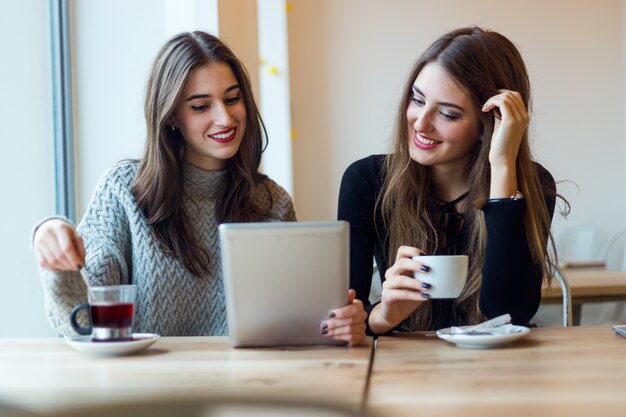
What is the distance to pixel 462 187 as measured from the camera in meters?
2.02

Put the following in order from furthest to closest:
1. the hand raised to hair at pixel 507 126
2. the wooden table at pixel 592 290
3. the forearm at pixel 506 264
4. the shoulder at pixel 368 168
→ the wooden table at pixel 592 290
the shoulder at pixel 368 168
the hand raised to hair at pixel 507 126
the forearm at pixel 506 264

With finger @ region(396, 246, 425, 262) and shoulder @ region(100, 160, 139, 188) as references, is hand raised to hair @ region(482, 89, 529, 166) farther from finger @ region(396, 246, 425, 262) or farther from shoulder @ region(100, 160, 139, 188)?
shoulder @ region(100, 160, 139, 188)

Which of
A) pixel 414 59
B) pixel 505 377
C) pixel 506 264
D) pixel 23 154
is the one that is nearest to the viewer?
pixel 505 377

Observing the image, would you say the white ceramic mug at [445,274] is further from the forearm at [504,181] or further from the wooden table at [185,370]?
the forearm at [504,181]

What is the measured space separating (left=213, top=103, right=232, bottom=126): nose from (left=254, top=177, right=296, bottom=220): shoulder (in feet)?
0.63

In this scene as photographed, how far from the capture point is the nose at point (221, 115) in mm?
1952

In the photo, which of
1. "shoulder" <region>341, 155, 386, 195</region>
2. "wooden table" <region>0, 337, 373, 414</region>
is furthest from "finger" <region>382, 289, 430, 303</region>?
"shoulder" <region>341, 155, 386, 195</region>

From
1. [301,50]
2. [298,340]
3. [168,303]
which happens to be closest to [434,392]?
[298,340]

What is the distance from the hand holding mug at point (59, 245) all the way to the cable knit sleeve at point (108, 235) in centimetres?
19

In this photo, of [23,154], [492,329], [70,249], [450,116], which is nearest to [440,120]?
[450,116]

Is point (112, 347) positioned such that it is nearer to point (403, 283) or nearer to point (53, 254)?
point (53, 254)

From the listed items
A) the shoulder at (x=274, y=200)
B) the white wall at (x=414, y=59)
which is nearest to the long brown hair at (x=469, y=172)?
the shoulder at (x=274, y=200)

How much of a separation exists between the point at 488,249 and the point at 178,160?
0.77m

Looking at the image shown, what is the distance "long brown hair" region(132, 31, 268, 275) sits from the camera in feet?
6.29
